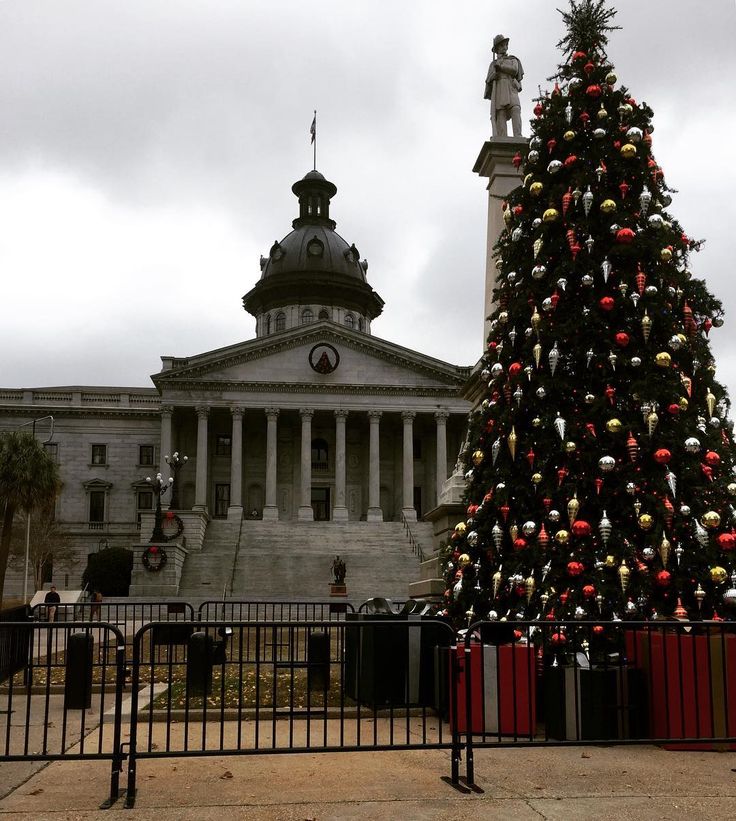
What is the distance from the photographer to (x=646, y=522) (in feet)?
31.1

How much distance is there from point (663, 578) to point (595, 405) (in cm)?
200

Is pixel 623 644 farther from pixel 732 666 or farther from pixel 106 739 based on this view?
Result: pixel 106 739

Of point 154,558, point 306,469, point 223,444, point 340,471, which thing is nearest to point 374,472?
point 340,471

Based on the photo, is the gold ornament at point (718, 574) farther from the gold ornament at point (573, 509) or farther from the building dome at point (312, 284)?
the building dome at point (312, 284)

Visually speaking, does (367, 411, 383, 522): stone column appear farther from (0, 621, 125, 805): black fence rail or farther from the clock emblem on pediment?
(0, 621, 125, 805): black fence rail

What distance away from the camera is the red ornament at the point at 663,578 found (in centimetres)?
923

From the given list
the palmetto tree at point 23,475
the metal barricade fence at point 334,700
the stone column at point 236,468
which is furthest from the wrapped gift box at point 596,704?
the stone column at point 236,468

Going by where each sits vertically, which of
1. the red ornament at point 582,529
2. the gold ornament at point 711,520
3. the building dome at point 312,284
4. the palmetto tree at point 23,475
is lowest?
the red ornament at point 582,529

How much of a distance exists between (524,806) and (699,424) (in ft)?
16.5

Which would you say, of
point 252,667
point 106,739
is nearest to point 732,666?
point 106,739

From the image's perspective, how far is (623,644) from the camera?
9109mm

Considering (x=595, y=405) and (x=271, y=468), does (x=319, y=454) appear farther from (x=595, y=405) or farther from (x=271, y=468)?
(x=595, y=405)

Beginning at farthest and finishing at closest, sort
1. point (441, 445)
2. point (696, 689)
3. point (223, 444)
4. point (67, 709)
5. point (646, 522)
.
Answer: point (223, 444) → point (441, 445) → point (67, 709) → point (646, 522) → point (696, 689)

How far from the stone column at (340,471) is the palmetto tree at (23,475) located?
78.2 feet
